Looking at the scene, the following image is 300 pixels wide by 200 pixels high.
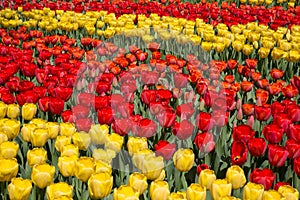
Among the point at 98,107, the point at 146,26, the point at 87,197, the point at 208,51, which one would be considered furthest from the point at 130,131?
the point at 146,26

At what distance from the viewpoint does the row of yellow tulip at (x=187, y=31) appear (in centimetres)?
594

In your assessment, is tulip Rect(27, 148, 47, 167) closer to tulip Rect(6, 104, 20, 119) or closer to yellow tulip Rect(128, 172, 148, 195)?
yellow tulip Rect(128, 172, 148, 195)

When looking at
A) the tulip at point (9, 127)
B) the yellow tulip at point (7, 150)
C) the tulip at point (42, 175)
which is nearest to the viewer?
the tulip at point (42, 175)

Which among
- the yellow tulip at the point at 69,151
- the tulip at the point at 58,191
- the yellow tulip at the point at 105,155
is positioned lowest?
the yellow tulip at the point at 105,155

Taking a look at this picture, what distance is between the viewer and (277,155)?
2.93m

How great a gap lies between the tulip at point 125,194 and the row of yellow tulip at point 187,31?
3.70 m

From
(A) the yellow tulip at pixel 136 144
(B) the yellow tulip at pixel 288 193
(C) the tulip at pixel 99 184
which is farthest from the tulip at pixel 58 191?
(B) the yellow tulip at pixel 288 193

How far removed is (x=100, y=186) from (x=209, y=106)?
182 cm

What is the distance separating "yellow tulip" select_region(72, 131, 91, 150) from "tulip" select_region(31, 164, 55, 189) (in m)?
0.46

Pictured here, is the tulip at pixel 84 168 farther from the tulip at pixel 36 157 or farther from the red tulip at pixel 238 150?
the red tulip at pixel 238 150

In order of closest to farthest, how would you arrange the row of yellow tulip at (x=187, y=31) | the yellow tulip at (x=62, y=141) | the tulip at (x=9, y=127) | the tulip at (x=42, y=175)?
1. the tulip at (x=42, y=175)
2. the yellow tulip at (x=62, y=141)
3. the tulip at (x=9, y=127)
4. the row of yellow tulip at (x=187, y=31)

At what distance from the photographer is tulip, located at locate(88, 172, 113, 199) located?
7.98ft

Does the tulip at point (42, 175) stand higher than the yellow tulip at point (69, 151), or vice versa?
the yellow tulip at point (69, 151)

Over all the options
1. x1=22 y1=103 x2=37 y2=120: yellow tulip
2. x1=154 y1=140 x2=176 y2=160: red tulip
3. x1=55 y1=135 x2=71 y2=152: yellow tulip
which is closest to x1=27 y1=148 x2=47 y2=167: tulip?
x1=55 y1=135 x2=71 y2=152: yellow tulip
